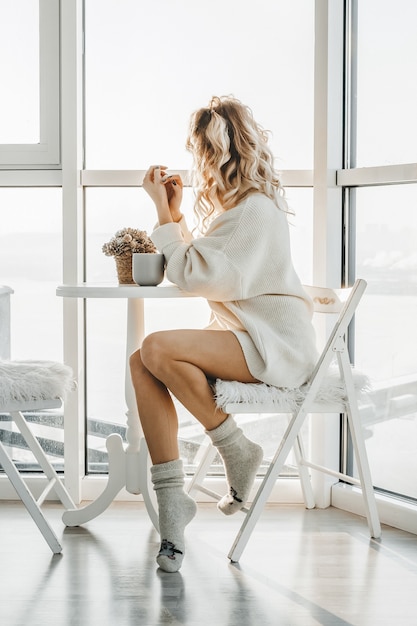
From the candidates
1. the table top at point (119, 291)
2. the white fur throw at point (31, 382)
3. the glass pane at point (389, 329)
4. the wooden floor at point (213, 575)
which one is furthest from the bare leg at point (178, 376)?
the glass pane at point (389, 329)

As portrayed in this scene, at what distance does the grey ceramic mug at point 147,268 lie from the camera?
8.60ft

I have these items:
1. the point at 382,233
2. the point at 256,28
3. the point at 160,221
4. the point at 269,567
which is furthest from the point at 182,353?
the point at 256,28

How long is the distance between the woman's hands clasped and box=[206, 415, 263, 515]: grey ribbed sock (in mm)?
679

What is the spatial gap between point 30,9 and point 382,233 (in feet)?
5.00

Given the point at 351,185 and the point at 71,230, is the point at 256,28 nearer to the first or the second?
the point at 351,185

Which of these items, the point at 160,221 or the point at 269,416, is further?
the point at 269,416

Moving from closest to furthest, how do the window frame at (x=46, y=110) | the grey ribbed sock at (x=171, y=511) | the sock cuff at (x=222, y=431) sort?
the grey ribbed sock at (x=171, y=511), the sock cuff at (x=222, y=431), the window frame at (x=46, y=110)

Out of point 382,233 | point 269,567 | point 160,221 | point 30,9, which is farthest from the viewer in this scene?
point 30,9

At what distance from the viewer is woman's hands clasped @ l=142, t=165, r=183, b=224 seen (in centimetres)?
273

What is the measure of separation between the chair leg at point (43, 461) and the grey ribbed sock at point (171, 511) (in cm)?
54

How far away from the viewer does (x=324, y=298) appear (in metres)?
2.84

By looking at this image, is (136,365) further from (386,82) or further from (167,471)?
(386,82)

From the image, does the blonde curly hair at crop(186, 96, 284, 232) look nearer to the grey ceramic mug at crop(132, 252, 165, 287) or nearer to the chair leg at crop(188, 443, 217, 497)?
the grey ceramic mug at crop(132, 252, 165, 287)

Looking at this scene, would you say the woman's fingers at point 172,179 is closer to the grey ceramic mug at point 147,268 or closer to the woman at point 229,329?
the woman at point 229,329
